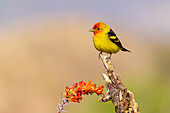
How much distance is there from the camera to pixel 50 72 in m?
59.2

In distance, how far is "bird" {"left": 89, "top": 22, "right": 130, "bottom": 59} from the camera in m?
10.8

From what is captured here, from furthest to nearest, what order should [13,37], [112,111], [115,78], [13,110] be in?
[13,37]
[13,110]
[112,111]
[115,78]

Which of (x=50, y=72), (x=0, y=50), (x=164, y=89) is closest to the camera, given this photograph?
(x=164, y=89)

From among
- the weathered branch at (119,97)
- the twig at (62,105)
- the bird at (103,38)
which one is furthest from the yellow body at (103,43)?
the twig at (62,105)

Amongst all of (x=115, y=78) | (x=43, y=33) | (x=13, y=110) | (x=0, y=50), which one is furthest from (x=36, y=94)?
(x=115, y=78)

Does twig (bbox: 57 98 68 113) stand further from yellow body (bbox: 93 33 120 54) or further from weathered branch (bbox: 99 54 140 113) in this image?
yellow body (bbox: 93 33 120 54)

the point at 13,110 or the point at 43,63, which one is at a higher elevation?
the point at 43,63

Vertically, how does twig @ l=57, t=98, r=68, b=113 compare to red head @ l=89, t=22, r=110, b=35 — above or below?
below

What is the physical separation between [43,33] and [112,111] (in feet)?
181

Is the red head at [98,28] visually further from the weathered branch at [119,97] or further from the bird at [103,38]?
the weathered branch at [119,97]

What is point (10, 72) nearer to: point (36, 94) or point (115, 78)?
point (36, 94)

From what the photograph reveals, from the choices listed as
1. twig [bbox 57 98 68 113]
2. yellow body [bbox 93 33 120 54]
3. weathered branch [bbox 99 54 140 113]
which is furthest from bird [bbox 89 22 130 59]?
twig [bbox 57 98 68 113]

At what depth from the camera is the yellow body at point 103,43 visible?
1078cm

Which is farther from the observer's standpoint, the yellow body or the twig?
the yellow body
